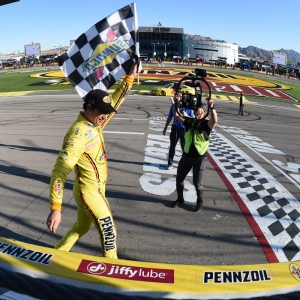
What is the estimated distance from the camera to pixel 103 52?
4320 millimetres

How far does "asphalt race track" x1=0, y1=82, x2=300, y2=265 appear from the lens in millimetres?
3844

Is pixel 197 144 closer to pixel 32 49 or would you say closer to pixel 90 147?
pixel 90 147

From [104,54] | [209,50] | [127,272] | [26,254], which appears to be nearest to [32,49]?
[209,50]

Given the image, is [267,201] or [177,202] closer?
[177,202]

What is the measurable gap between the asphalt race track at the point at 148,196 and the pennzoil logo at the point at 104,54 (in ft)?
6.78

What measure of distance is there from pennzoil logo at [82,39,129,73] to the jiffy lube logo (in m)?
2.84

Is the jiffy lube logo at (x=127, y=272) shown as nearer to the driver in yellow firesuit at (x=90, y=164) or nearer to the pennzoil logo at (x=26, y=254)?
the pennzoil logo at (x=26, y=254)

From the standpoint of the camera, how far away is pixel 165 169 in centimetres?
684

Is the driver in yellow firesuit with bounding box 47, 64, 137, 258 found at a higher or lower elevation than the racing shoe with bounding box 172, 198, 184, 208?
higher

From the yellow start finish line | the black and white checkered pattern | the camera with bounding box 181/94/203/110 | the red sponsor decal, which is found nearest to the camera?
the yellow start finish line

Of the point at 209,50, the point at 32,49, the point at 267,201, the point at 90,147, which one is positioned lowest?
the point at 267,201

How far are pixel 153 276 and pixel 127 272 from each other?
17cm

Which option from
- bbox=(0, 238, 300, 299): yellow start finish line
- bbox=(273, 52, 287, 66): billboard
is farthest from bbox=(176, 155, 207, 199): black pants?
bbox=(273, 52, 287, 66): billboard

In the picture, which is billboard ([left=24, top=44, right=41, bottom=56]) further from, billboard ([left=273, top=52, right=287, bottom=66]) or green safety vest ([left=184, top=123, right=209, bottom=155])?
green safety vest ([left=184, top=123, right=209, bottom=155])
